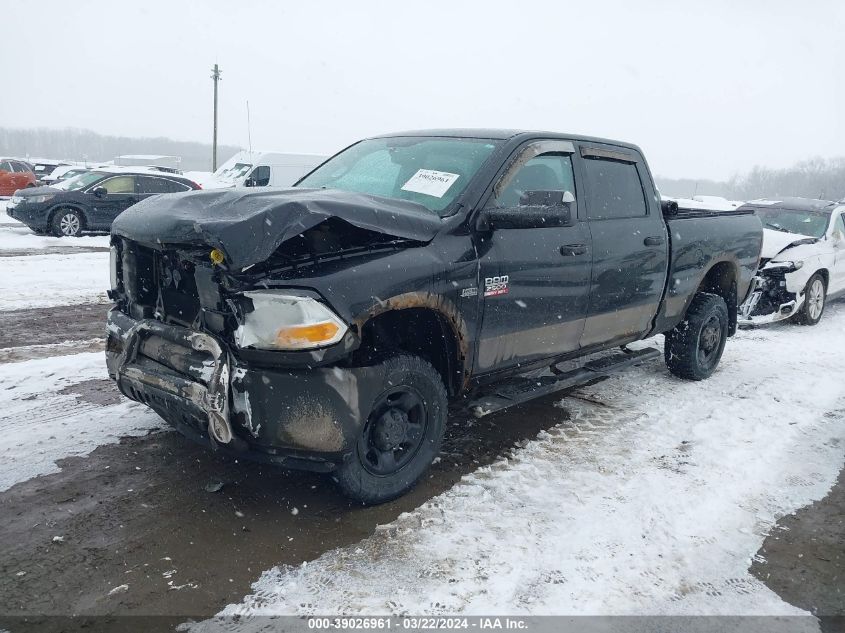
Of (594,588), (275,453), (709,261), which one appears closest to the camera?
(594,588)

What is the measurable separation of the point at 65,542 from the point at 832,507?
3862 mm

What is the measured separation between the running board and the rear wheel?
487 inches

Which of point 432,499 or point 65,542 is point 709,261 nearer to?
point 432,499

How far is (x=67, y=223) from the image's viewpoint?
47.0 ft

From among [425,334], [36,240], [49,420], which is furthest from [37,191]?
[425,334]

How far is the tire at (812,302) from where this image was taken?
892 centimetres

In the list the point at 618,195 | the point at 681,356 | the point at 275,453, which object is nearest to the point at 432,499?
the point at 275,453

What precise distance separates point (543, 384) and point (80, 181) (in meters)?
13.8

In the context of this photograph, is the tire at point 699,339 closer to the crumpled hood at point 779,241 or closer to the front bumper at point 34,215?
the crumpled hood at point 779,241

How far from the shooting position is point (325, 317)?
293 centimetres

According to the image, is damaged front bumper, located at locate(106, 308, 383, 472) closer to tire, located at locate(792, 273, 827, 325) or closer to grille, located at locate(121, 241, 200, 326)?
grille, located at locate(121, 241, 200, 326)

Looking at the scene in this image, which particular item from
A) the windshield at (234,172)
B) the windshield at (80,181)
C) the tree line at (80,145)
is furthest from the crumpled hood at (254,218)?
the tree line at (80,145)

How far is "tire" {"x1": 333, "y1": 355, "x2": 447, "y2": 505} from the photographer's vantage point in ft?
10.7

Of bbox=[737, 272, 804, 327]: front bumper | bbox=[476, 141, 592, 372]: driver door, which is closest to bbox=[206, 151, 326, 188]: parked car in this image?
bbox=[737, 272, 804, 327]: front bumper
